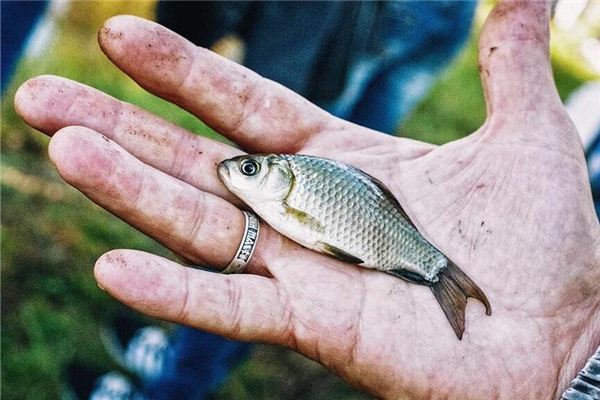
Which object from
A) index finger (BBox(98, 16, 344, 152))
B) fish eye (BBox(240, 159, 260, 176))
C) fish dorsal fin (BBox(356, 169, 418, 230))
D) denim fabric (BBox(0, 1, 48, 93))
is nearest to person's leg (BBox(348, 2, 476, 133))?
index finger (BBox(98, 16, 344, 152))

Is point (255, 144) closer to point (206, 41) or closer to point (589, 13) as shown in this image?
point (206, 41)

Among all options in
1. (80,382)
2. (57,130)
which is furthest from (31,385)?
(57,130)

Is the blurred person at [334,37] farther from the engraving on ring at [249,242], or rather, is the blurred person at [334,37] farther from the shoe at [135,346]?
the shoe at [135,346]

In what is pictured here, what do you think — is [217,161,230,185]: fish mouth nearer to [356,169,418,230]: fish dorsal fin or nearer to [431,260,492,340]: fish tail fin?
[356,169,418,230]: fish dorsal fin

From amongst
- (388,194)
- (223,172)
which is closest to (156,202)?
(223,172)

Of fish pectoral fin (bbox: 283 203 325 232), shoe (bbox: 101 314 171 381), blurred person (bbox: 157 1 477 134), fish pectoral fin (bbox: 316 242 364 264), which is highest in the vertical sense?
blurred person (bbox: 157 1 477 134)

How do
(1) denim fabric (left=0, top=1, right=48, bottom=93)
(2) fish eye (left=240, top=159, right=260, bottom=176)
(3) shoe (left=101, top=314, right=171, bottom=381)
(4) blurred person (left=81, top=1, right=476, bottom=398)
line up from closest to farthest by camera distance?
1. (2) fish eye (left=240, top=159, right=260, bottom=176)
2. (1) denim fabric (left=0, top=1, right=48, bottom=93)
3. (4) blurred person (left=81, top=1, right=476, bottom=398)
4. (3) shoe (left=101, top=314, right=171, bottom=381)

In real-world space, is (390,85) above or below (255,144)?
above
